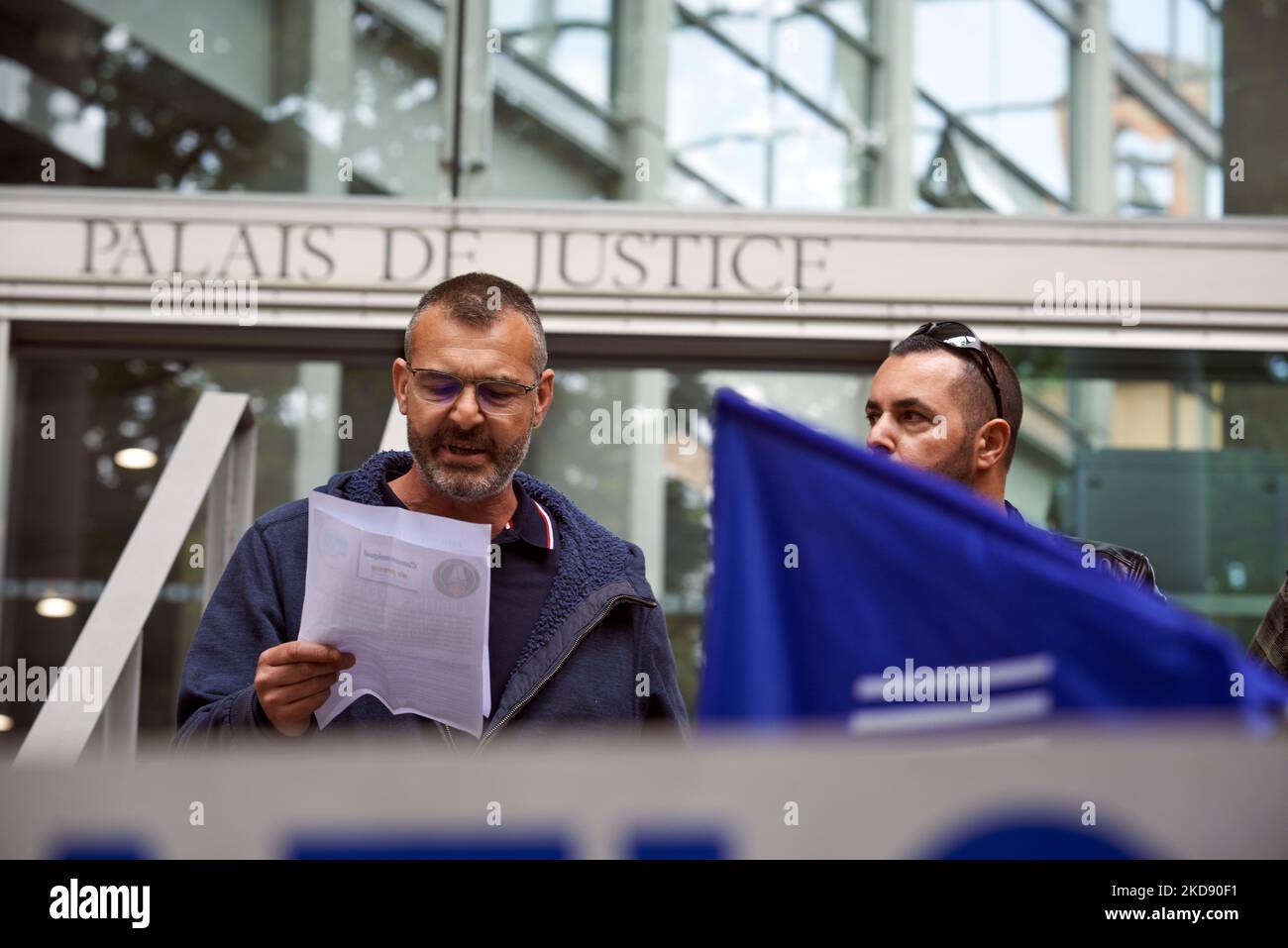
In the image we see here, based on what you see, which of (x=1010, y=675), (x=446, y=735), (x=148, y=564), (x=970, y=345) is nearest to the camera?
(x=1010, y=675)

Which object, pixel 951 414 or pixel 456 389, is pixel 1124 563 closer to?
pixel 951 414

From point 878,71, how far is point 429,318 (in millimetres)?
3913

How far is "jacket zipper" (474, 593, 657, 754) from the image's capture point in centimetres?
233

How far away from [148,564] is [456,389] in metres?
1.12

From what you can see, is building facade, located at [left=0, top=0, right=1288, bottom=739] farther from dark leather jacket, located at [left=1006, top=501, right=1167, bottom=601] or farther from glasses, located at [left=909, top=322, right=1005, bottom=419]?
dark leather jacket, located at [left=1006, top=501, right=1167, bottom=601]

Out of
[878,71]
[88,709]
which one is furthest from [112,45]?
[88,709]

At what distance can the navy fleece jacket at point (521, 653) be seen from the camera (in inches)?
90.7

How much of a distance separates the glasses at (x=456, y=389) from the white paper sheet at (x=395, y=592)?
16.7 inches

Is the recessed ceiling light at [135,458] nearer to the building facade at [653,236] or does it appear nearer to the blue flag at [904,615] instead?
the building facade at [653,236]

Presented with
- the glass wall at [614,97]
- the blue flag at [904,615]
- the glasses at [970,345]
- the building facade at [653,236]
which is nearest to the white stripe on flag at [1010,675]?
the blue flag at [904,615]

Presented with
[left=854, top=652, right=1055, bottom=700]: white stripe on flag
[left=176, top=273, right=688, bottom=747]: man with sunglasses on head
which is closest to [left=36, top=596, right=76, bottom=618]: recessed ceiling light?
[left=176, top=273, right=688, bottom=747]: man with sunglasses on head

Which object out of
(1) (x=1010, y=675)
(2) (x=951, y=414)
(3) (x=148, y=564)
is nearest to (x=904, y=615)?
(1) (x=1010, y=675)

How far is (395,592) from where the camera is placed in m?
2.03

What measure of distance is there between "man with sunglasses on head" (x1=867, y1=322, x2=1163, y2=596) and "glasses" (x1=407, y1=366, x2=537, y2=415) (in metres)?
0.62
